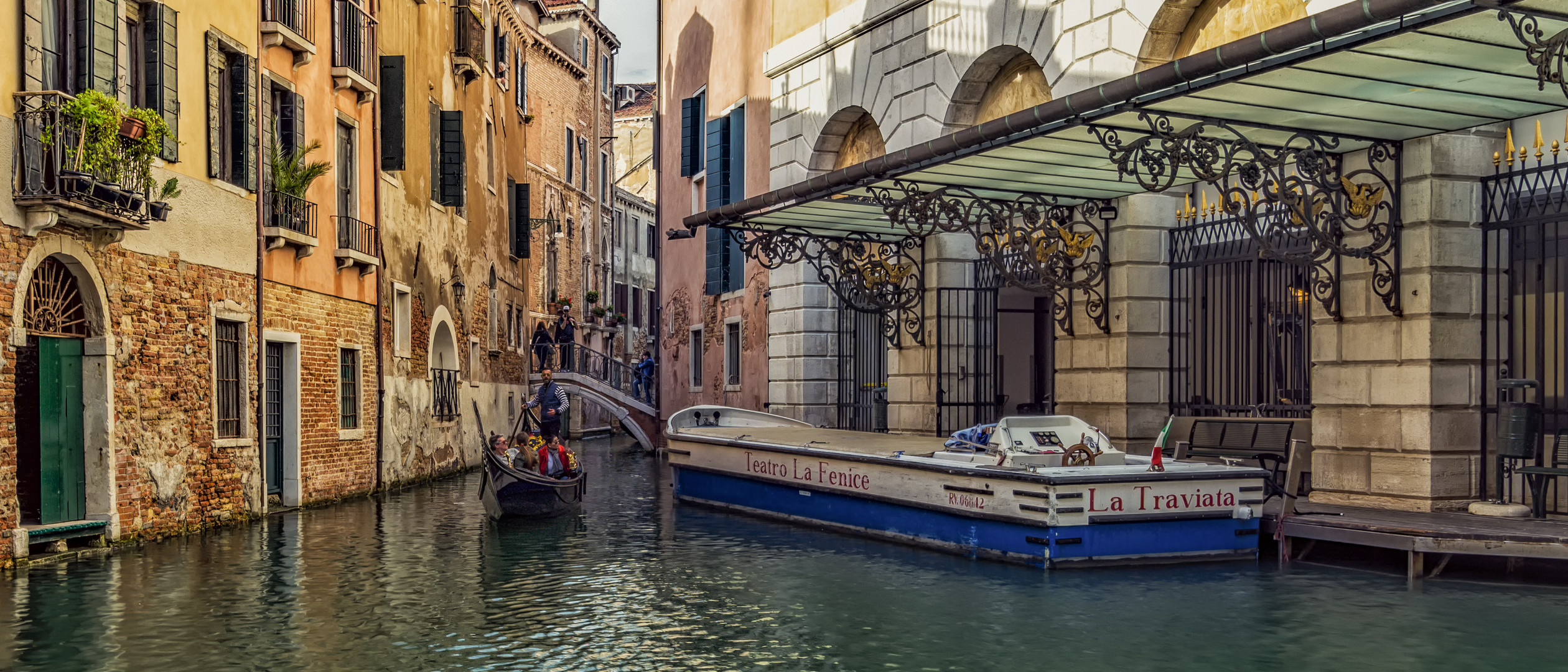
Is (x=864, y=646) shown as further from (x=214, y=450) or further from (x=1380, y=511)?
(x=214, y=450)

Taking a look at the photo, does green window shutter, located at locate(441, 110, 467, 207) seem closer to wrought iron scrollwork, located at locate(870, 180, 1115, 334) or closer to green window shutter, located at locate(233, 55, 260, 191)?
green window shutter, located at locate(233, 55, 260, 191)

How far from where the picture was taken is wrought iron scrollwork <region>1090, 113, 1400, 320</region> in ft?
37.7

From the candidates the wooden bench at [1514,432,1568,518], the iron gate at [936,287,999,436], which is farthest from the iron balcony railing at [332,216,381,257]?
the wooden bench at [1514,432,1568,518]

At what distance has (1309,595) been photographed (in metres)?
10.2

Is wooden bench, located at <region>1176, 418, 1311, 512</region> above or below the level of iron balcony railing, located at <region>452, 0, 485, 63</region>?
below

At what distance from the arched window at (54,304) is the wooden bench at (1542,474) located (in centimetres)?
1173

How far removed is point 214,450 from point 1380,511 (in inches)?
440

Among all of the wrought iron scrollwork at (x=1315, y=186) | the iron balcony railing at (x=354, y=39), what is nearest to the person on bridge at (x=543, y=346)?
the iron balcony railing at (x=354, y=39)

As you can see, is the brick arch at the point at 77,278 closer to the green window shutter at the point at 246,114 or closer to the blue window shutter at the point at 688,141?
the green window shutter at the point at 246,114

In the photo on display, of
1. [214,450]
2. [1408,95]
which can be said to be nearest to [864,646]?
[1408,95]

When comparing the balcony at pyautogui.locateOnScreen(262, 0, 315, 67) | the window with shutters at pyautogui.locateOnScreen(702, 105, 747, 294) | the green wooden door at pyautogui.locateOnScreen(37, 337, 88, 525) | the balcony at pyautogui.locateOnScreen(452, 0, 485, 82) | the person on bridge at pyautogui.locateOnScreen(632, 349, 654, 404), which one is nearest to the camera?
the green wooden door at pyautogui.locateOnScreen(37, 337, 88, 525)

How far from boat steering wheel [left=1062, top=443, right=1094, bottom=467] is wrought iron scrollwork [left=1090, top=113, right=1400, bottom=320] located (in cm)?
212

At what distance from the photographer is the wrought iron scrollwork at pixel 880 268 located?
19062 mm

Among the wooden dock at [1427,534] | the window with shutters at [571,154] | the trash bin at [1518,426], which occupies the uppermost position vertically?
the window with shutters at [571,154]
